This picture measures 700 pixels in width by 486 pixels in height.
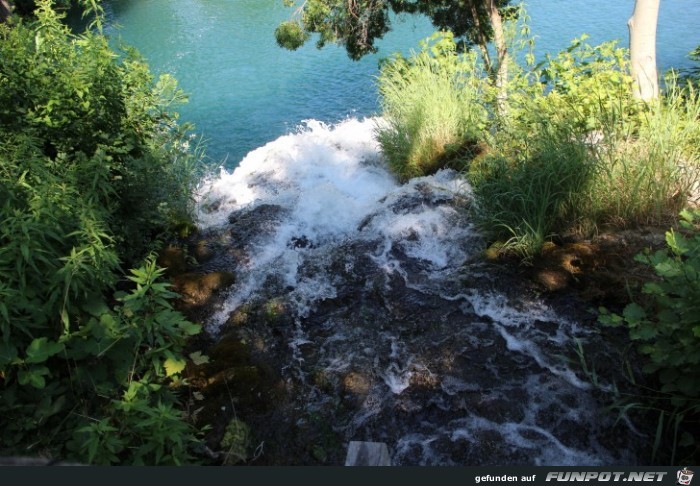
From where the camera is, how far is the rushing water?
37.5ft

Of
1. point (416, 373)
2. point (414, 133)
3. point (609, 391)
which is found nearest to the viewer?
point (609, 391)

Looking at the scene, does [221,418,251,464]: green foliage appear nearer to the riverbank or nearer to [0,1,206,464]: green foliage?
the riverbank

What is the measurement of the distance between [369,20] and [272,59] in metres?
7.08

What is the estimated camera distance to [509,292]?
4551 millimetres

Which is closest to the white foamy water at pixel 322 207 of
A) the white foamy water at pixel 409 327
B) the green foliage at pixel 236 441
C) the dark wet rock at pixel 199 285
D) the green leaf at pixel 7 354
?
the white foamy water at pixel 409 327

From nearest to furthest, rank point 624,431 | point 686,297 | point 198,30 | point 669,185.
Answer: point 686,297 → point 624,431 → point 669,185 → point 198,30

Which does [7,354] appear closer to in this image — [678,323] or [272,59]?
[678,323]

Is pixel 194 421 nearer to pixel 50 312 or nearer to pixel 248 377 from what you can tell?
pixel 248 377

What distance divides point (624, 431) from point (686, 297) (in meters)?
1.04

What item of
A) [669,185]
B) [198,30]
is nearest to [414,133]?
[669,185]

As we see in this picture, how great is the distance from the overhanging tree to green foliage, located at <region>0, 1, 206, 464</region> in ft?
12.6

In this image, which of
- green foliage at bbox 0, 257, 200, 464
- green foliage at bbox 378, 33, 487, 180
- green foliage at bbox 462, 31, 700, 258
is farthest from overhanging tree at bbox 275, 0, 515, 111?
green foliage at bbox 0, 257, 200, 464

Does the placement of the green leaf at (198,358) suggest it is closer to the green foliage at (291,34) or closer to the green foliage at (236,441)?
the green foliage at (236,441)

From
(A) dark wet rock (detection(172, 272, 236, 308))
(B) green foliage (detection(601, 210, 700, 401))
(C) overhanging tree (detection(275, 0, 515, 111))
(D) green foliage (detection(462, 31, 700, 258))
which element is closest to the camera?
(B) green foliage (detection(601, 210, 700, 401))
